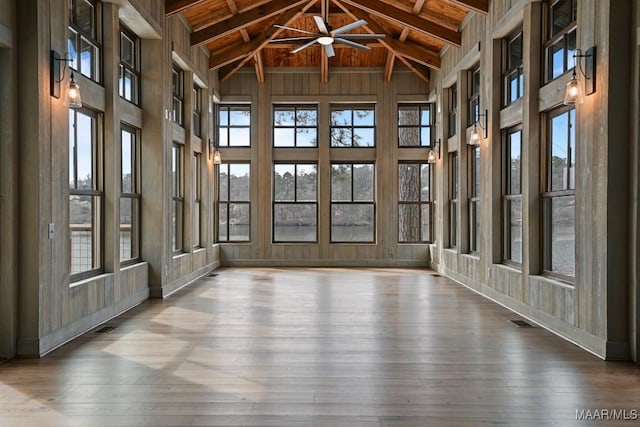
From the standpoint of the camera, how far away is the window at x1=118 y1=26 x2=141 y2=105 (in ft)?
22.4

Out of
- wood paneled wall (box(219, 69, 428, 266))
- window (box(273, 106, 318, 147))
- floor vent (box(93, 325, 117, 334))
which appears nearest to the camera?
floor vent (box(93, 325, 117, 334))

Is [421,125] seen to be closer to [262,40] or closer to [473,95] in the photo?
[473,95]

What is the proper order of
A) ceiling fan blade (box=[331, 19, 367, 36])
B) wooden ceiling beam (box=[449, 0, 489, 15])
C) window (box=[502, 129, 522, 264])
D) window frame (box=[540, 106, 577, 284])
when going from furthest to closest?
A: ceiling fan blade (box=[331, 19, 367, 36]), wooden ceiling beam (box=[449, 0, 489, 15]), window (box=[502, 129, 522, 264]), window frame (box=[540, 106, 577, 284])

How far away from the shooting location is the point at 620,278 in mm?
4375

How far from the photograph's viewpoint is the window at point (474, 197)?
8820mm

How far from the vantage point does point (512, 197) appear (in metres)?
7.04

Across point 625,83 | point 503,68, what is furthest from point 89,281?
point 503,68

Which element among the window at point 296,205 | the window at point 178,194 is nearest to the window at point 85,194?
the window at point 178,194

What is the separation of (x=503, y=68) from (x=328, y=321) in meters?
4.52

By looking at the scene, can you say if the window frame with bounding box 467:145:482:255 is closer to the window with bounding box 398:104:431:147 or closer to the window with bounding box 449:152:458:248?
the window with bounding box 449:152:458:248

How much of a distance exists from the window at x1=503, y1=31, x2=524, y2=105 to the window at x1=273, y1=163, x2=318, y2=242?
5.56 metres

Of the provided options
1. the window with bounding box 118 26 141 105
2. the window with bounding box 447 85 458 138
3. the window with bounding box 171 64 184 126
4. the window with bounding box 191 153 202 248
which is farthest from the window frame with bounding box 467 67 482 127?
the window with bounding box 118 26 141 105

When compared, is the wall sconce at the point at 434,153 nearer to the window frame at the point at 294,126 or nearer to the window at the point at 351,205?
the window at the point at 351,205

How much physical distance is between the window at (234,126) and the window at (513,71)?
253 inches
